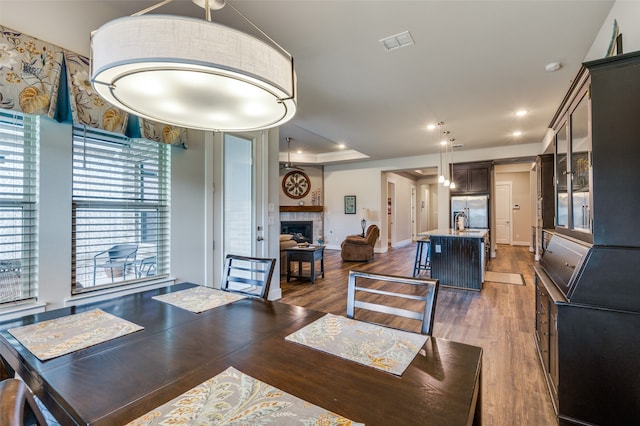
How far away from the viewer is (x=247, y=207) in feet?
12.3

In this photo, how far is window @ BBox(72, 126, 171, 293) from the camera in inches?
83.0

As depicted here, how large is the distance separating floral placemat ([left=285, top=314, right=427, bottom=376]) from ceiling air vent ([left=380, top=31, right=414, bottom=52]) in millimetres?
2454

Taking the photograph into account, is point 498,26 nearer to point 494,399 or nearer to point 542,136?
point 494,399

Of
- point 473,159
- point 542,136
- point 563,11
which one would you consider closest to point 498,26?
point 563,11

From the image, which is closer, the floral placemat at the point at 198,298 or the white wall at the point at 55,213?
the floral placemat at the point at 198,298

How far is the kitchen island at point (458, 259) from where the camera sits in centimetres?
460

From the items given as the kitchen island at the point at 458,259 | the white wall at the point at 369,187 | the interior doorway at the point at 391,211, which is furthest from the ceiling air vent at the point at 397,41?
the interior doorway at the point at 391,211

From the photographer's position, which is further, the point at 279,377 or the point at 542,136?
the point at 542,136

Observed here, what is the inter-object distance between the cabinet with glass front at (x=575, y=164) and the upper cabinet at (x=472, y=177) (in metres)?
5.10

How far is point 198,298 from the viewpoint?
176 cm

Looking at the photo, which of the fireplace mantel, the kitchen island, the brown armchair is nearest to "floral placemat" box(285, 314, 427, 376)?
the kitchen island

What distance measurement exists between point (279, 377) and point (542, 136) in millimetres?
7276

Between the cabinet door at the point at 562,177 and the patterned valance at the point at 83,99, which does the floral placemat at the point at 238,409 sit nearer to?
the patterned valance at the point at 83,99

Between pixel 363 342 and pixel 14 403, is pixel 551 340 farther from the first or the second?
pixel 14 403
